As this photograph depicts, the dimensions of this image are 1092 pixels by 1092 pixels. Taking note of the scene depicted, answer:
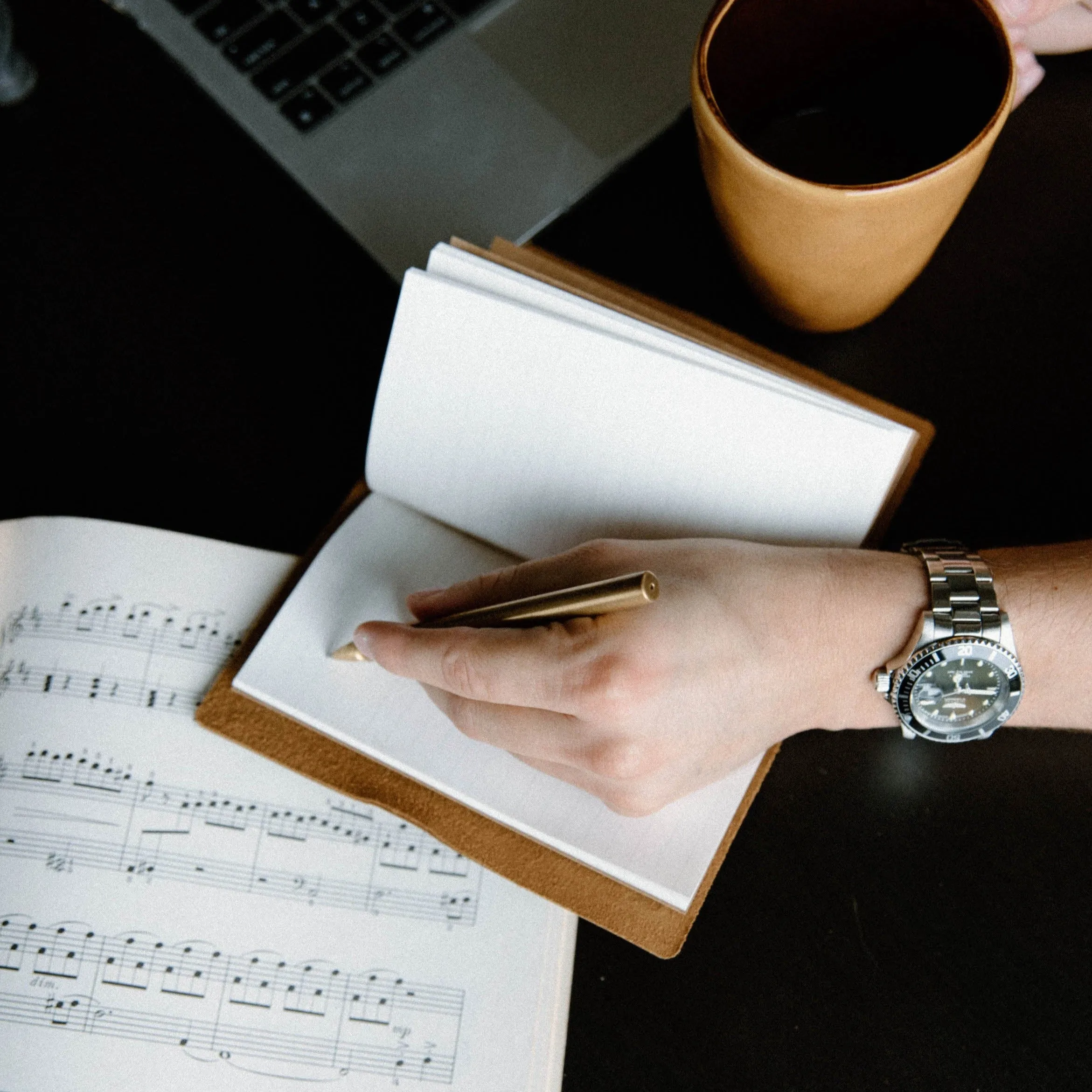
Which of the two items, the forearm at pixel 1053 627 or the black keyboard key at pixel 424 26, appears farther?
the black keyboard key at pixel 424 26

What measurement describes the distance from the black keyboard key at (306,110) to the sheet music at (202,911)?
366mm

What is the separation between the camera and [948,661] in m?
0.52

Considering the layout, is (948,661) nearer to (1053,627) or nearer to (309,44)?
(1053,627)

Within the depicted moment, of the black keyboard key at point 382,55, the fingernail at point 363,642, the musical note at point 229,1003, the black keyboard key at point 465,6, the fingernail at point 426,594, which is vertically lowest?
the musical note at point 229,1003

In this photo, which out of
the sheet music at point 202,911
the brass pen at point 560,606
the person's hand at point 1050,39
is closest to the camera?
the brass pen at point 560,606

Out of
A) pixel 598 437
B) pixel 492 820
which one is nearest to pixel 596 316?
pixel 598 437

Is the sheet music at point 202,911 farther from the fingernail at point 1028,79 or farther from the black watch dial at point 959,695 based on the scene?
the fingernail at point 1028,79

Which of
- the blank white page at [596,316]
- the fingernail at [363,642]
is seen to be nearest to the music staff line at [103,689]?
the fingernail at [363,642]

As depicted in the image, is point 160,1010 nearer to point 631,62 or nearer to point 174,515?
point 174,515

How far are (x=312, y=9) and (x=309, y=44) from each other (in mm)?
29

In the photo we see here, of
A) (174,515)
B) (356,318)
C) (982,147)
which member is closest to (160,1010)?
(174,515)

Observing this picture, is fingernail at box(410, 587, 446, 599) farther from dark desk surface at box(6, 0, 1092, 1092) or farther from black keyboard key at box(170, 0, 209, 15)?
black keyboard key at box(170, 0, 209, 15)

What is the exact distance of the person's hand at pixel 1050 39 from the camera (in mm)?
661

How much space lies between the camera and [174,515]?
64cm
